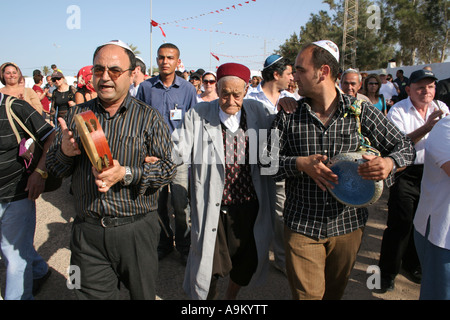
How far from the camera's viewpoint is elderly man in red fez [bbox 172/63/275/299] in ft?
8.64

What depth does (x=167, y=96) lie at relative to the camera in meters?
4.10

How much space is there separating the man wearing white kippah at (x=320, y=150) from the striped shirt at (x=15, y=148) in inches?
80.5

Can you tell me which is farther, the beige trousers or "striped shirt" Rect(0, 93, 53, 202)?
"striped shirt" Rect(0, 93, 53, 202)

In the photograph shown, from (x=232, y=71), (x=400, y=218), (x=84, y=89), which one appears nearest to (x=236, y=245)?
(x=232, y=71)

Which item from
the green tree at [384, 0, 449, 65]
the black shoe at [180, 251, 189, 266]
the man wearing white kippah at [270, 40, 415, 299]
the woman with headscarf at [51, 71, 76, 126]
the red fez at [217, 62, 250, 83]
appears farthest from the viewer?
the green tree at [384, 0, 449, 65]

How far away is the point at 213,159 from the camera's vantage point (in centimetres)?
265

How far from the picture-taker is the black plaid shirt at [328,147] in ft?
7.37

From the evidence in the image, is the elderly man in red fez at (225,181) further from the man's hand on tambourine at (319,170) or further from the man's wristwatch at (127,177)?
the man's wristwatch at (127,177)

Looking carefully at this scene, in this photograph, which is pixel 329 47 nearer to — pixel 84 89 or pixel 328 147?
pixel 328 147

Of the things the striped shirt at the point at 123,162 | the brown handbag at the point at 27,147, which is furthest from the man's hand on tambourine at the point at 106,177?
the brown handbag at the point at 27,147

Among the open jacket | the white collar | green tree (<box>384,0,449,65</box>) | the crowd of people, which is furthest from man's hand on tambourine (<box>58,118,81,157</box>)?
green tree (<box>384,0,449,65</box>)

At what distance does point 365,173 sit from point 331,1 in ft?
176

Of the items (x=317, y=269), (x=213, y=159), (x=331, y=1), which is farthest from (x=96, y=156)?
(x=331, y=1)

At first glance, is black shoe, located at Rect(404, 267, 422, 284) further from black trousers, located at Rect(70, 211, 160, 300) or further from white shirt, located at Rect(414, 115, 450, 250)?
black trousers, located at Rect(70, 211, 160, 300)
